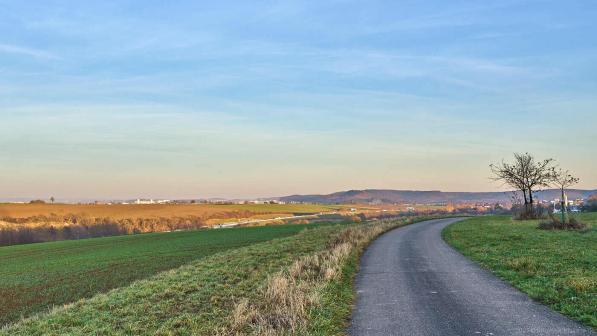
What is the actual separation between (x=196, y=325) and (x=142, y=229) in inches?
3606

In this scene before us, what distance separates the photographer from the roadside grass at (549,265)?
13.3m

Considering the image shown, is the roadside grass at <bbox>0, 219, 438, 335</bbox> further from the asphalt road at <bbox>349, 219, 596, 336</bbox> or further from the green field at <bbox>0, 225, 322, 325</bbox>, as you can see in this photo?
the green field at <bbox>0, 225, 322, 325</bbox>

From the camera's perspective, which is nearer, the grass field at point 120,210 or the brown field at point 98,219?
the brown field at point 98,219

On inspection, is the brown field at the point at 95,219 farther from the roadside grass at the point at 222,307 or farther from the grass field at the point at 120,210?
the roadside grass at the point at 222,307

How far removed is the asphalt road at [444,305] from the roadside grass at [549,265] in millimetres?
530

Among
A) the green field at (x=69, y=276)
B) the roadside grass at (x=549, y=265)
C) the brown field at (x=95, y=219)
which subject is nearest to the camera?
the roadside grass at (x=549, y=265)

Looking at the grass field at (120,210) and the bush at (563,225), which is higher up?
the grass field at (120,210)

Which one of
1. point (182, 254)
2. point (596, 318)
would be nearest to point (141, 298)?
point (596, 318)

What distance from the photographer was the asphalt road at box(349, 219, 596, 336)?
1098cm

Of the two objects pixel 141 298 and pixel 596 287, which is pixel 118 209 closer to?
pixel 141 298

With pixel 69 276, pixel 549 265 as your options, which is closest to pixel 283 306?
pixel 549 265

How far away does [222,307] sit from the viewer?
15.0 meters

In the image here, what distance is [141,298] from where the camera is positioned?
57.7 ft

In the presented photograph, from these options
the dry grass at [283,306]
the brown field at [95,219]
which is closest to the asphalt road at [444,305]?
the dry grass at [283,306]
